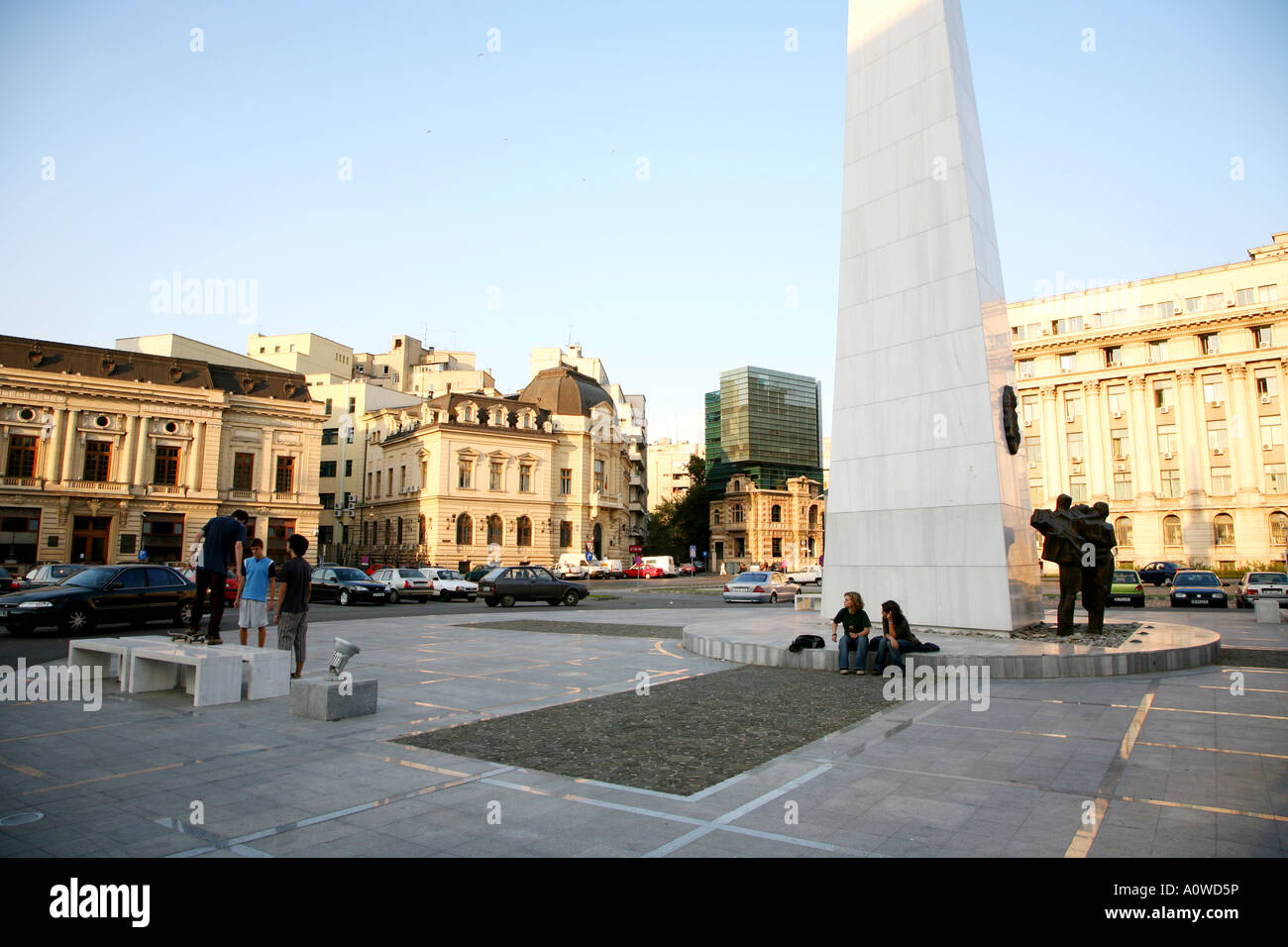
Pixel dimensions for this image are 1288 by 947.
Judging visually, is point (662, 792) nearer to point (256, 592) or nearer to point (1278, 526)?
point (256, 592)

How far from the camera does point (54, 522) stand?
45.7 metres

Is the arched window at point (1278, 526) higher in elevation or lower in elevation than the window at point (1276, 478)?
lower

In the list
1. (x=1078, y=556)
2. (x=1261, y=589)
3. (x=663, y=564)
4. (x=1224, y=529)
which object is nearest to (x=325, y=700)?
(x=1078, y=556)

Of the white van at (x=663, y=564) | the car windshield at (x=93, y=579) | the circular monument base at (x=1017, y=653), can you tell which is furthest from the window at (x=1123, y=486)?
the car windshield at (x=93, y=579)

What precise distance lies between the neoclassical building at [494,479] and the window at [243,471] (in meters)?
11.7

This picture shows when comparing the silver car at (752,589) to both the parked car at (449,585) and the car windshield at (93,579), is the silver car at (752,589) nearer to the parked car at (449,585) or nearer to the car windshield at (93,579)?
the parked car at (449,585)

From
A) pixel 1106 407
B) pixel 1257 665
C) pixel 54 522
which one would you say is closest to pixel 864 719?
pixel 1257 665

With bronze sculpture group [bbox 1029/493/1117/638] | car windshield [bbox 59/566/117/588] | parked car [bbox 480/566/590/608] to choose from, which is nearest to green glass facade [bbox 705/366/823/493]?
parked car [bbox 480/566/590/608]

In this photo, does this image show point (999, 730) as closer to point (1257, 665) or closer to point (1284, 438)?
point (1257, 665)

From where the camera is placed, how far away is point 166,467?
164 feet

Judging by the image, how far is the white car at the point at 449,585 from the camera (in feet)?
117

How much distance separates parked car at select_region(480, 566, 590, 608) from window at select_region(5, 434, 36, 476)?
1312 inches

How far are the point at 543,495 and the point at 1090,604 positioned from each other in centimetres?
5169

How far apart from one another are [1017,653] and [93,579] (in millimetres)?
19193
